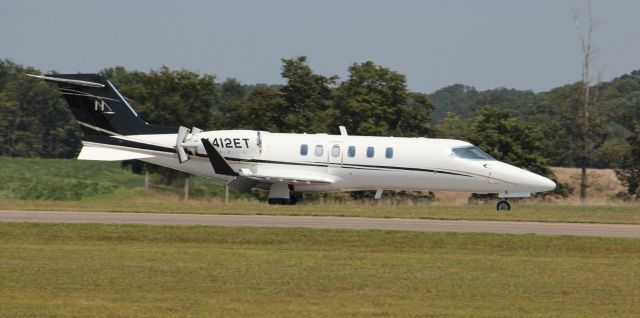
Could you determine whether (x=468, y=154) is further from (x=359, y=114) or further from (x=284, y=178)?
(x=359, y=114)

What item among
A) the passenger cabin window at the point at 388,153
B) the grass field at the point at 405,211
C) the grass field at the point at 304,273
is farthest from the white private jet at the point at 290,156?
the grass field at the point at 304,273

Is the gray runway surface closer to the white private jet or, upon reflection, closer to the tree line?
the white private jet

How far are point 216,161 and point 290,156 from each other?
90.6 inches

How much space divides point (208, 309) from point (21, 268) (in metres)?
4.81

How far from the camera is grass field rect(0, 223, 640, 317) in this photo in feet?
51.0

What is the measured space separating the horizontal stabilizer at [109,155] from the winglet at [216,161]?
106 inches

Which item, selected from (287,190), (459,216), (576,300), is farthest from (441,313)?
(287,190)

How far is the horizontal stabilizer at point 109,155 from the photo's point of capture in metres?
37.3

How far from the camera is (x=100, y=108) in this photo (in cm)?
3734

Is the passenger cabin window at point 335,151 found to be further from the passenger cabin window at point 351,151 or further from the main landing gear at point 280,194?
the main landing gear at point 280,194

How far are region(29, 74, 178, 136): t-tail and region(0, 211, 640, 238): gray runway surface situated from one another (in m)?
7.72

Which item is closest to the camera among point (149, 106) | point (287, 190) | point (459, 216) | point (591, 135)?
point (459, 216)

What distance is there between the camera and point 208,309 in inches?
599

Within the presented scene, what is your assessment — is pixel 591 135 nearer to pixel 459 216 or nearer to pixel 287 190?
pixel 287 190
